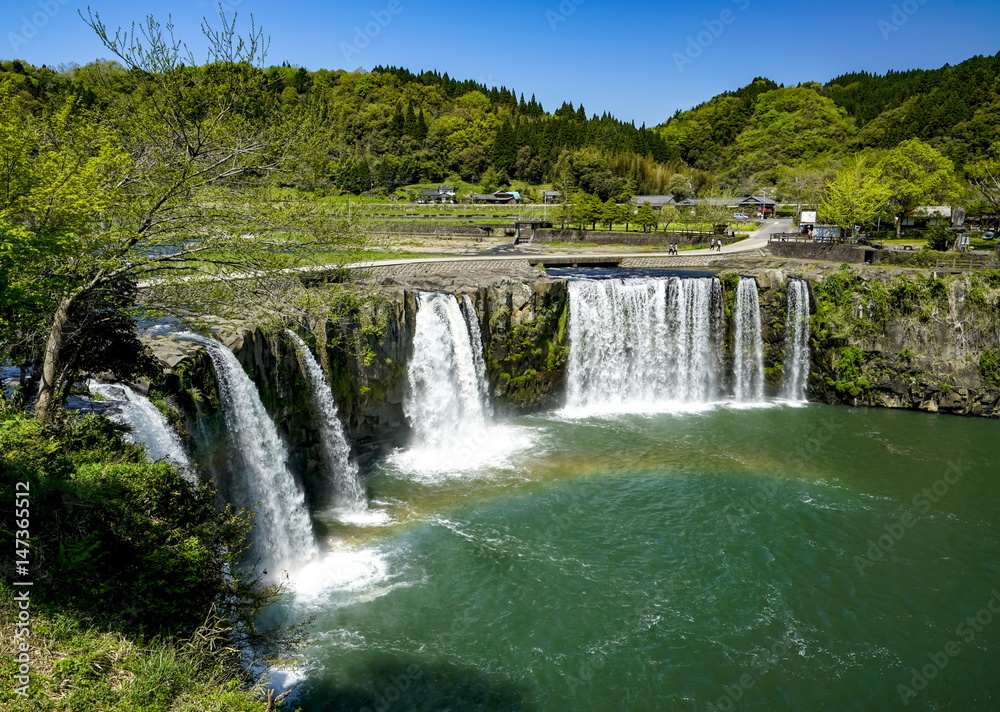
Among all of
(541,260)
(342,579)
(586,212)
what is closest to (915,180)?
(586,212)

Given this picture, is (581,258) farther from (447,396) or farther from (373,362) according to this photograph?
(373,362)

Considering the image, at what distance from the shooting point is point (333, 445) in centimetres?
1925

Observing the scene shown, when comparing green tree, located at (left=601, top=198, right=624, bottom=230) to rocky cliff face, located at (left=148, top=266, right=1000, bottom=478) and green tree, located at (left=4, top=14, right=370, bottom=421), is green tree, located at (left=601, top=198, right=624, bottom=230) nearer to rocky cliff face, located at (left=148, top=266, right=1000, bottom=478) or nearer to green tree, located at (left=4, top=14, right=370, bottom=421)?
rocky cliff face, located at (left=148, top=266, right=1000, bottom=478)

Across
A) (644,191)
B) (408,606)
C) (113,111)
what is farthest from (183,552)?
(644,191)

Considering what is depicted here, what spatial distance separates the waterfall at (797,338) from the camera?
97.0 ft

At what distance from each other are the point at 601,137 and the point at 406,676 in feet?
333

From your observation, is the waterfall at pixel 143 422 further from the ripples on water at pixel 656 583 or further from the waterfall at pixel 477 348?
the waterfall at pixel 477 348

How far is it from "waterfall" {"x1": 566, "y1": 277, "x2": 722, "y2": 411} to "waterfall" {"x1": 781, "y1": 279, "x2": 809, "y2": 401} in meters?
3.29

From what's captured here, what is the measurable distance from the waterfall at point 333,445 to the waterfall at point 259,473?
258cm

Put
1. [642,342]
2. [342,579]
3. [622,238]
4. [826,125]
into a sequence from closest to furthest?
[342,579] → [642,342] → [622,238] → [826,125]

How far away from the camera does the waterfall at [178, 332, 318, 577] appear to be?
15.1 meters

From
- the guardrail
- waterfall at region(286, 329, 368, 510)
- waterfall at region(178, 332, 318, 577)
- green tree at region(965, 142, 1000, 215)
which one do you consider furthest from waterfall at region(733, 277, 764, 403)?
green tree at region(965, 142, 1000, 215)

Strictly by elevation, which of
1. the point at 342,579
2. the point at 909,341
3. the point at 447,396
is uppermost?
the point at 909,341

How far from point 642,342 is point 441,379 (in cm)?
1003
